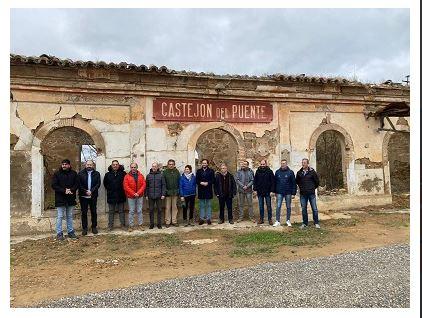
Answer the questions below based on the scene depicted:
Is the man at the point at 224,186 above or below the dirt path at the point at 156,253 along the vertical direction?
above

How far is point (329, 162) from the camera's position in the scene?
16.6 meters

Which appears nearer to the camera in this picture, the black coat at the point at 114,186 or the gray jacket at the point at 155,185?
the black coat at the point at 114,186

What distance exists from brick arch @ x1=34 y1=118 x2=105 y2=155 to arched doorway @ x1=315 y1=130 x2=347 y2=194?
35.0 feet

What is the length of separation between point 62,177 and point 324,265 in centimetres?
599

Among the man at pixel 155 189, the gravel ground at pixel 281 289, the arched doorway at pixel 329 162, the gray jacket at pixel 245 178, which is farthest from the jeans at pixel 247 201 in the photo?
the arched doorway at pixel 329 162

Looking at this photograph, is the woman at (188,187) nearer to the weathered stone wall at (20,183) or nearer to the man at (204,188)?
the man at (204,188)

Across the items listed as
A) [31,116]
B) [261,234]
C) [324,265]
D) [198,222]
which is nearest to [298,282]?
[324,265]

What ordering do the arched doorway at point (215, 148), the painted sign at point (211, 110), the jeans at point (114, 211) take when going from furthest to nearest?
the arched doorway at point (215, 148) < the painted sign at point (211, 110) < the jeans at point (114, 211)

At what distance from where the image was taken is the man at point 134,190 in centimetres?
877

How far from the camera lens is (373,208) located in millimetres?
11469

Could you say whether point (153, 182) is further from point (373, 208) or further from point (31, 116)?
point (373, 208)

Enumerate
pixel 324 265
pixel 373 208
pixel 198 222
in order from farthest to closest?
pixel 373 208 → pixel 198 222 → pixel 324 265

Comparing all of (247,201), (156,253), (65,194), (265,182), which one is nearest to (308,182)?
(265,182)

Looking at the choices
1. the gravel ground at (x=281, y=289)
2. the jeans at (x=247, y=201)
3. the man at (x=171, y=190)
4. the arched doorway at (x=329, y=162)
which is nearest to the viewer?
the gravel ground at (x=281, y=289)
